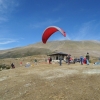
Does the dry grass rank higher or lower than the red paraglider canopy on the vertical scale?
lower

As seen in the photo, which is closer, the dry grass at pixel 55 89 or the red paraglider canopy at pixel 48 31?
the dry grass at pixel 55 89

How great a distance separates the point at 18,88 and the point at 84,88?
241 inches

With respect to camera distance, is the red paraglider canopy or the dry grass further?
the red paraglider canopy

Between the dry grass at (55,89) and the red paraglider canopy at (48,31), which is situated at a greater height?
the red paraglider canopy at (48,31)

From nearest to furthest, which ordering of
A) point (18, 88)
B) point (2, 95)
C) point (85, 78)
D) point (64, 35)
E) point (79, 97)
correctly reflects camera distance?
point (79, 97)
point (2, 95)
point (18, 88)
point (85, 78)
point (64, 35)

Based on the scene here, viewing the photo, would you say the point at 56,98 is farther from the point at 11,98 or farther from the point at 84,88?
the point at 11,98

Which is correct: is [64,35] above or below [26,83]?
above

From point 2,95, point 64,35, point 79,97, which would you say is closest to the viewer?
point 79,97

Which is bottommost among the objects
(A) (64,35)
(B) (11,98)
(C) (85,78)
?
(B) (11,98)

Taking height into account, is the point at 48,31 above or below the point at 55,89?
above

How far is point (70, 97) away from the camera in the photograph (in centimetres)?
1155

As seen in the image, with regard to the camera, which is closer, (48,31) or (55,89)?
(55,89)

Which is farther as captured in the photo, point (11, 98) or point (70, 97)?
point (11, 98)

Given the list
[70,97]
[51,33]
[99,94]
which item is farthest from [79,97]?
[51,33]
